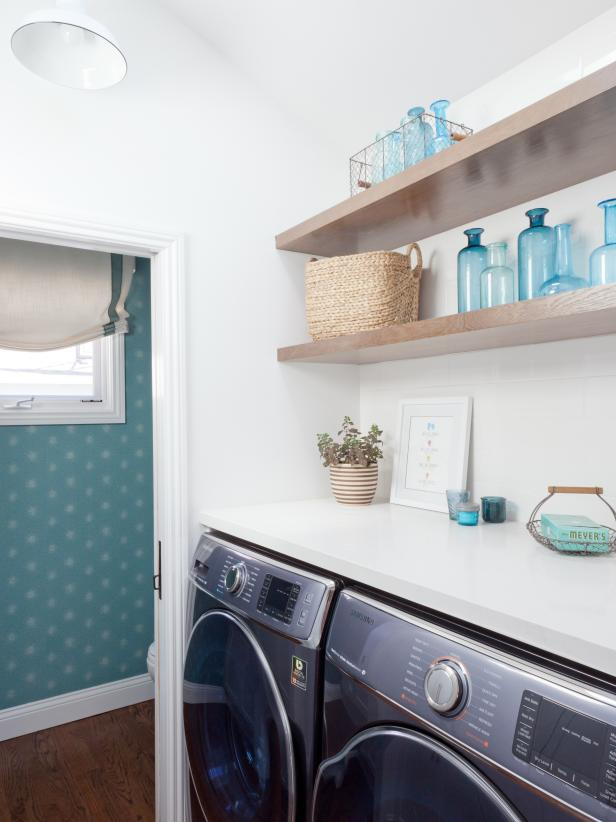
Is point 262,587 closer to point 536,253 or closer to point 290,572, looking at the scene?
point 290,572

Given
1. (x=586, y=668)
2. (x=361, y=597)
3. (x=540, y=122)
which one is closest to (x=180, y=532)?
(x=361, y=597)

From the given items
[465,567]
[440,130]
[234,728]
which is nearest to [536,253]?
[440,130]

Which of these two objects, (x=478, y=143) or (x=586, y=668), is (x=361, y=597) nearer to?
(x=586, y=668)

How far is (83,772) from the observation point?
2.32m

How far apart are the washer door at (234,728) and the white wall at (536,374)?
77 centimetres

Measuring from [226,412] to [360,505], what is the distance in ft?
1.68

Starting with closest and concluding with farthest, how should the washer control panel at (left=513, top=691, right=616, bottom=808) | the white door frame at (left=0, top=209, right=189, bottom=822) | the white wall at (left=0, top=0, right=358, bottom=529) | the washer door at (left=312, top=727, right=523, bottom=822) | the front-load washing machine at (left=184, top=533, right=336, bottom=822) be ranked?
1. the washer control panel at (left=513, top=691, right=616, bottom=808)
2. the washer door at (left=312, top=727, right=523, bottom=822)
3. the front-load washing machine at (left=184, top=533, right=336, bottom=822)
4. the white wall at (left=0, top=0, right=358, bottom=529)
5. the white door frame at (left=0, top=209, right=189, bottom=822)

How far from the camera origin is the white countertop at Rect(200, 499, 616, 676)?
0.78 metres

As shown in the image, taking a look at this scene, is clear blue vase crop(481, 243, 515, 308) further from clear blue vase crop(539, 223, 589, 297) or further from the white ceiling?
the white ceiling

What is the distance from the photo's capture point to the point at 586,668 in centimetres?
75

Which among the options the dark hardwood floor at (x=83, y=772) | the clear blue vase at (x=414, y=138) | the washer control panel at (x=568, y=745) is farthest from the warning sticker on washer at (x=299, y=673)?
the dark hardwood floor at (x=83, y=772)

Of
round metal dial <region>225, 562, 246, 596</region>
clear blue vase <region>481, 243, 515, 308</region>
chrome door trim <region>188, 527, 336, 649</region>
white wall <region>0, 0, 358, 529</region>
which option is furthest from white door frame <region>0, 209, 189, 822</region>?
Answer: clear blue vase <region>481, 243, 515, 308</region>

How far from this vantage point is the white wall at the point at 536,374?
134 centimetres

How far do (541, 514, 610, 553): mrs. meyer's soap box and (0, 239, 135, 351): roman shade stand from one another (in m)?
2.27
